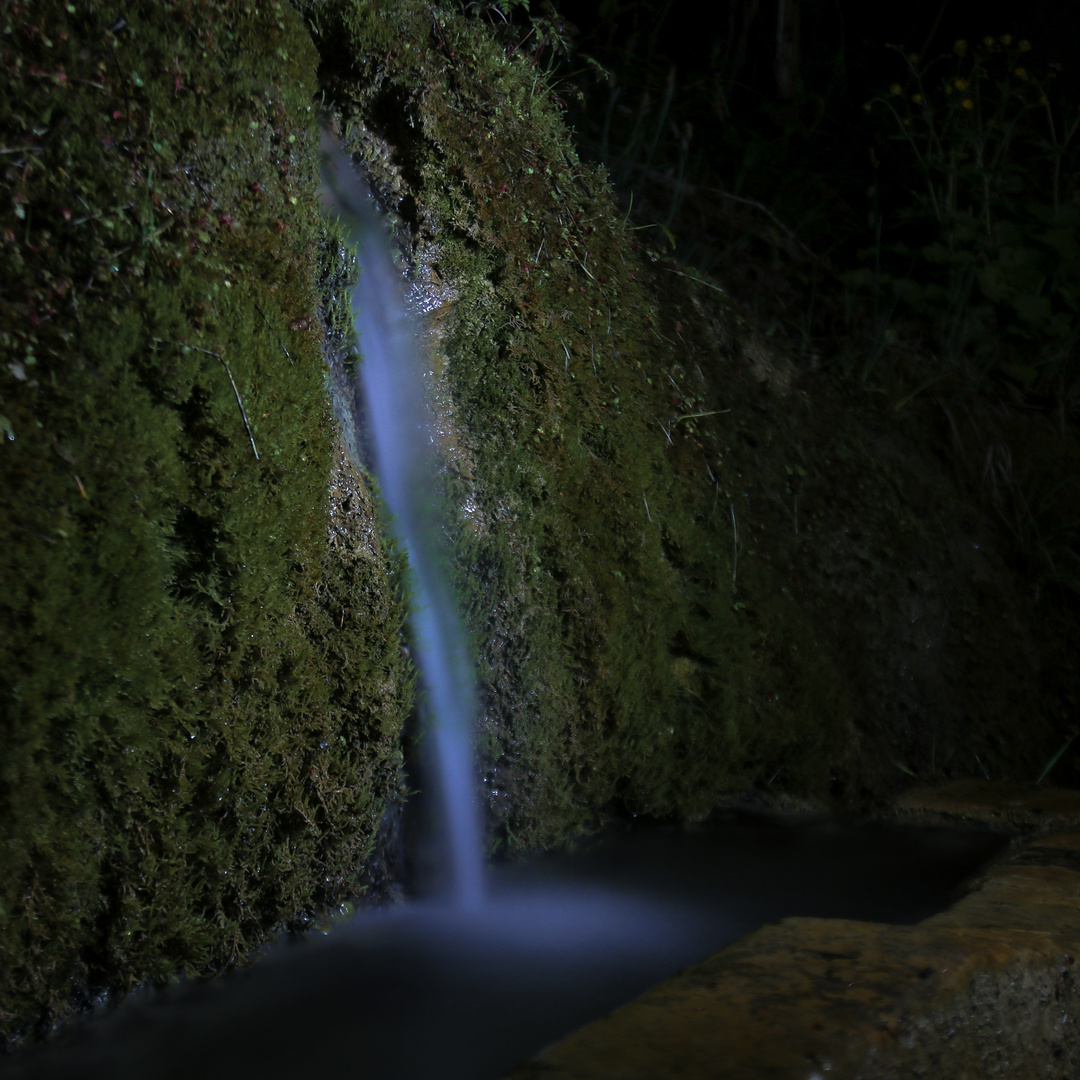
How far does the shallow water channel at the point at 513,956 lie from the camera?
142cm

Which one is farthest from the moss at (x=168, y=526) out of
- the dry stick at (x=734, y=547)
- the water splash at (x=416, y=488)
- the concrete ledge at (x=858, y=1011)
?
the dry stick at (x=734, y=547)

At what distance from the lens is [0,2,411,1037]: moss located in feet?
4.31

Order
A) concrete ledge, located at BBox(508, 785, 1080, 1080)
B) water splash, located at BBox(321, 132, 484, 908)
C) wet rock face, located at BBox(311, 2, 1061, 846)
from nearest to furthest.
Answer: concrete ledge, located at BBox(508, 785, 1080, 1080)
water splash, located at BBox(321, 132, 484, 908)
wet rock face, located at BBox(311, 2, 1061, 846)

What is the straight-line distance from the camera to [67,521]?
1.32 metres

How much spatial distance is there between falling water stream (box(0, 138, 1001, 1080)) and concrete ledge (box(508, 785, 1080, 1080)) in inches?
17.9

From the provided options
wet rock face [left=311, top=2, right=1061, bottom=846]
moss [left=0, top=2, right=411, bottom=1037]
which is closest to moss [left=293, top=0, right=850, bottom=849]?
wet rock face [left=311, top=2, right=1061, bottom=846]

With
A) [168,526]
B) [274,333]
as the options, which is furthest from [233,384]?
[168,526]

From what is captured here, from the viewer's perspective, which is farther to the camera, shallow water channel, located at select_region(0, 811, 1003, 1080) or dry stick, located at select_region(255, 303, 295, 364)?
dry stick, located at select_region(255, 303, 295, 364)

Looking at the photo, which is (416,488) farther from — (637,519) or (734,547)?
Result: (734,547)

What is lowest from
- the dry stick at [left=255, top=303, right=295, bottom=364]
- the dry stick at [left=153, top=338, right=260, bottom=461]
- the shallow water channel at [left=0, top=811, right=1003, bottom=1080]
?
the shallow water channel at [left=0, top=811, right=1003, bottom=1080]

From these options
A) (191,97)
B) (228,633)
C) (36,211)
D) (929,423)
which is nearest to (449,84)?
(191,97)

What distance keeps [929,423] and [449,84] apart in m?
2.10

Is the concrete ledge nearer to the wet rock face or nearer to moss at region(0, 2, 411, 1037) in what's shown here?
moss at region(0, 2, 411, 1037)

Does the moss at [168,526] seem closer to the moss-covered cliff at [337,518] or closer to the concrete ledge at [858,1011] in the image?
the moss-covered cliff at [337,518]
